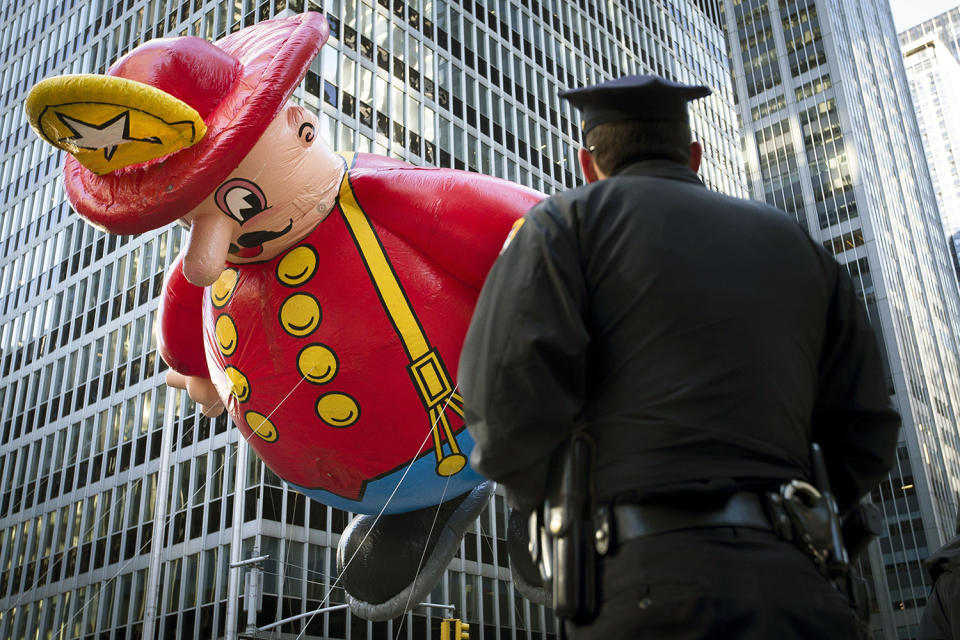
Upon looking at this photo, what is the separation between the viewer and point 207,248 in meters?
5.75

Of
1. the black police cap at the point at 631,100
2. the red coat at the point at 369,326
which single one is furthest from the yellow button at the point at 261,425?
the black police cap at the point at 631,100

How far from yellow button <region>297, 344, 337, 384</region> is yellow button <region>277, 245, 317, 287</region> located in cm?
44

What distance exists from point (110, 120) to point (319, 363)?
1.80 meters

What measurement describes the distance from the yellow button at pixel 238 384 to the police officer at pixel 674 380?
4175mm

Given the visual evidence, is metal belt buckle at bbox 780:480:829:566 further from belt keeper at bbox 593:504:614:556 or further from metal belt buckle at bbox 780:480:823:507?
belt keeper at bbox 593:504:614:556

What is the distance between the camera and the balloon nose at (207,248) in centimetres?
570

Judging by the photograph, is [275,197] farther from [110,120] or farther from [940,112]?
[940,112]

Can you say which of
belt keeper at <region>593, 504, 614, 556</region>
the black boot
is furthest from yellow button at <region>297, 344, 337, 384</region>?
belt keeper at <region>593, 504, 614, 556</region>

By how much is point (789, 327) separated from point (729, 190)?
2086 inches

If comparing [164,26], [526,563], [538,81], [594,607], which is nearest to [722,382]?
[594,607]

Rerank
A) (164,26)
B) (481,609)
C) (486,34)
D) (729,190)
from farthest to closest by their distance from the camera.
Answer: (729,190), (486,34), (164,26), (481,609)

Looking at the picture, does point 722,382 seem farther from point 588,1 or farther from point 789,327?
point 588,1

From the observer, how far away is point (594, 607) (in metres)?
2.03

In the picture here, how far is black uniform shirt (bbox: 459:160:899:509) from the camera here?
209 centimetres
